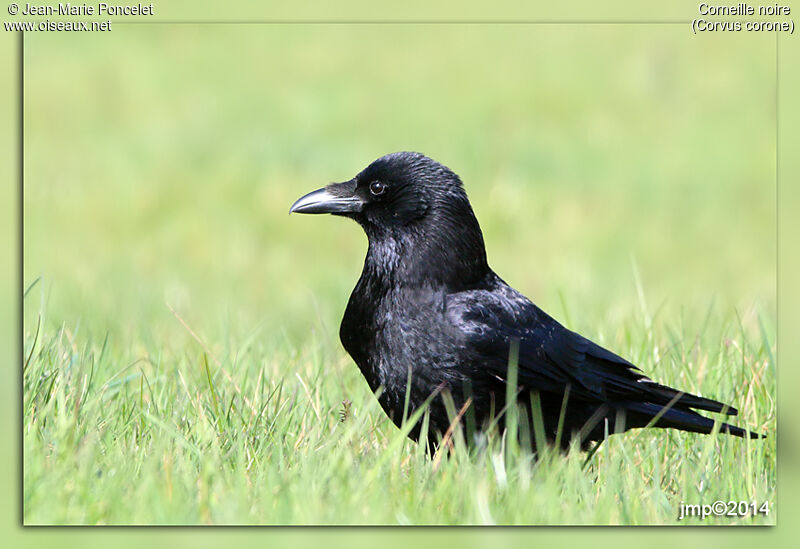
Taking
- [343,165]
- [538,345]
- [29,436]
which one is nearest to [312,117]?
[343,165]

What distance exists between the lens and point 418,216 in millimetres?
4449

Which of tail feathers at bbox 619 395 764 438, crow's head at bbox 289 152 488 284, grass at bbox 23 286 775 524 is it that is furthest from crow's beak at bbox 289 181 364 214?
tail feathers at bbox 619 395 764 438

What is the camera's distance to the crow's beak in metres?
4.65

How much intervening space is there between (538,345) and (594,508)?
3.62ft

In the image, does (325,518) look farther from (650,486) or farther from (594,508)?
(650,486)

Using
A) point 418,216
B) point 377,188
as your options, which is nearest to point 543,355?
point 418,216

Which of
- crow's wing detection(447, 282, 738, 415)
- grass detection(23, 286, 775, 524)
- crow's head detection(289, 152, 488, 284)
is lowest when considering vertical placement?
grass detection(23, 286, 775, 524)

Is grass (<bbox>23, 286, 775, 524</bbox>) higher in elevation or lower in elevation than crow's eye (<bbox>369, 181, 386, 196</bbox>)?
lower

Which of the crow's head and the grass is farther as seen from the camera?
the crow's head

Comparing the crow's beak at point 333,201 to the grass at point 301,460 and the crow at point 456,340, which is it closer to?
the crow at point 456,340

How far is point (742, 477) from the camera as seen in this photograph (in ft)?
11.9

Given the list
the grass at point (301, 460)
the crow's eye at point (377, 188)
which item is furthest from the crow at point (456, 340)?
the grass at point (301, 460)

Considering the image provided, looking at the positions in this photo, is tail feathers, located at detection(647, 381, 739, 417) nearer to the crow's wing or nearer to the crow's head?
the crow's wing

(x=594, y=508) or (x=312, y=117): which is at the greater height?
(x=312, y=117)
